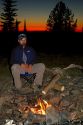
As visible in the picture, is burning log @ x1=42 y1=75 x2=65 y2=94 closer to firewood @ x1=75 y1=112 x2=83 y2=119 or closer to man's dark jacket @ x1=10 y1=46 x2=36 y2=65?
man's dark jacket @ x1=10 y1=46 x2=36 y2=65

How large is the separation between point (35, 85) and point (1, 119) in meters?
2.15

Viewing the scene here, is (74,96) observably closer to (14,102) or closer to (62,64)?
(14,102)

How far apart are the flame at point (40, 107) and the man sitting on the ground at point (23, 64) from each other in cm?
137

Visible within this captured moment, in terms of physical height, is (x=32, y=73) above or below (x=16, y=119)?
above

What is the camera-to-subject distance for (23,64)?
10.2 m

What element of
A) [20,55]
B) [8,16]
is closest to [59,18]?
[8,16]

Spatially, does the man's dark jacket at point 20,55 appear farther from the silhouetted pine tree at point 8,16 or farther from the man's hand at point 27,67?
the silhouetted pine tree at point 8,16

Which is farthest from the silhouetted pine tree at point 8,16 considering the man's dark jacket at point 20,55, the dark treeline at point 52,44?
the man's dark jacket at point 20,55

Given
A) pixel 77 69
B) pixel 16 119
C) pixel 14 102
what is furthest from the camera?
pixel 77 69

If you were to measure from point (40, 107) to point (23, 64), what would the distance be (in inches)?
75.9

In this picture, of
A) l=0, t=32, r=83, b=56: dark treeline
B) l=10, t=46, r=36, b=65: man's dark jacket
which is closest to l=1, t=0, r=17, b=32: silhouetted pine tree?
l=0, t=32, r=83, b=56: dark treeline

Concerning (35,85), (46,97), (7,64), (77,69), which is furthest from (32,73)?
(7,64)

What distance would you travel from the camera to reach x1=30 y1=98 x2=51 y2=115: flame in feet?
28.1

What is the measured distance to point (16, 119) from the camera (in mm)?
8492
